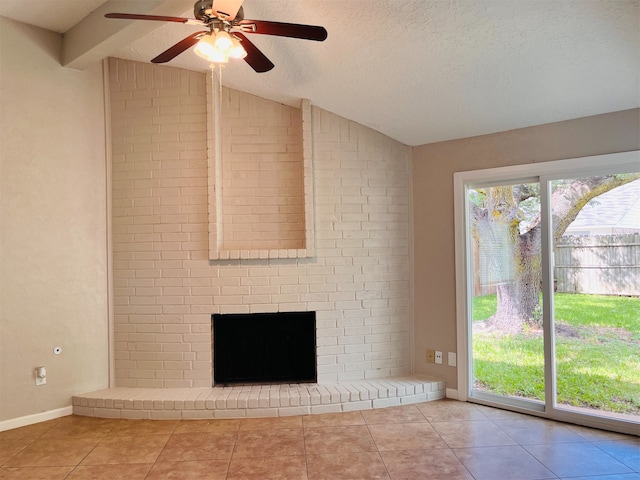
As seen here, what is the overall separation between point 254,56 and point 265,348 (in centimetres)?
239

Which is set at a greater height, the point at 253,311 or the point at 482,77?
the point at 482,77

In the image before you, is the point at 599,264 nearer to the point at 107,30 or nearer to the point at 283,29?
the point at 283,29

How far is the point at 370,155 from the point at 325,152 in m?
0.41

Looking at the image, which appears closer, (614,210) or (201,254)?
(614,210)

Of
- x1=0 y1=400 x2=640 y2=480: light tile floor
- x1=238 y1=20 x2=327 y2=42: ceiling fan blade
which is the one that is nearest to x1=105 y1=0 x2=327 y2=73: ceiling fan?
x1=238 y1=20 x2=327 y2=42: ceiling fan blade

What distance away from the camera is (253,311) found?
3455mm

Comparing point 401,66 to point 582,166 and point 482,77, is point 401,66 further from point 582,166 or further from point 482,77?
point 582,166

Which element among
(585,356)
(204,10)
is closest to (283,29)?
(204,10)

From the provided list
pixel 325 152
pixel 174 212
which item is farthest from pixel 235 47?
pixel 174 212

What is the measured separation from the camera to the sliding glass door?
282cm

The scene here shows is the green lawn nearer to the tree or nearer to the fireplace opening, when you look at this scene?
the tree

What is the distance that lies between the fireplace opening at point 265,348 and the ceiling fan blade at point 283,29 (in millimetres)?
2255

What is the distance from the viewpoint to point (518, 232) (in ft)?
10.7

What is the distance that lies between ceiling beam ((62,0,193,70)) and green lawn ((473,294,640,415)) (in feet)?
10.6
